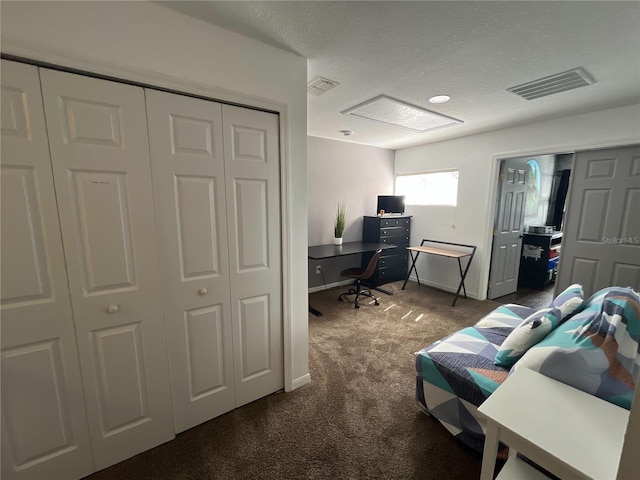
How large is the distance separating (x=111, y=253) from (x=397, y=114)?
2842 mm

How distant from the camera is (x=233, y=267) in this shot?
5.66 feet

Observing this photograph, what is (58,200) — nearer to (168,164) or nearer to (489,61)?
(168,164)

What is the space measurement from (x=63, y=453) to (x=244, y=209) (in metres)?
1.55

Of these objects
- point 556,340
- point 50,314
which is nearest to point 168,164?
point 50,314

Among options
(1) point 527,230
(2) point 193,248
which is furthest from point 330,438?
(1) point 527,230

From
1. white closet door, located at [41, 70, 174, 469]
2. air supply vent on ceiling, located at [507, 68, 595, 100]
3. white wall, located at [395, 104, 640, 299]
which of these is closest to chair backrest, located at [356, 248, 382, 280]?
white wall, located at [395, 104, 640, 299]

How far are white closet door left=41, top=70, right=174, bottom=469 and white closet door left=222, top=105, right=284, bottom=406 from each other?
1.44 feet

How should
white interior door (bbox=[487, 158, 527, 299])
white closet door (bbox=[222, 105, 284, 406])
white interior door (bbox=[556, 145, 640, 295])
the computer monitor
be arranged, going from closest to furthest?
white closet door (bbox=[222, 105, 284, 406])
white interior door (bbox=[556, 145, 640, 295])
white interior door (bbox=[487, 158, 527, 299])
the computer monitor

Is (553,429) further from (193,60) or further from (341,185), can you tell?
(341,185)

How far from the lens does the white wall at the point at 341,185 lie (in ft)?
13.4

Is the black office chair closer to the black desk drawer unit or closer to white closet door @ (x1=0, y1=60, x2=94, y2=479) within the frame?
the black desk drawer unit

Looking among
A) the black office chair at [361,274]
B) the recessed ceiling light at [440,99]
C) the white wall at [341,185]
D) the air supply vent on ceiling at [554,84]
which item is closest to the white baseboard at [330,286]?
the white wall at [341,185]

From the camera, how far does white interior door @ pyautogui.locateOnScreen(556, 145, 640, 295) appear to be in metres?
2.69

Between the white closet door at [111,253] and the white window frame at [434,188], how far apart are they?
4.10 m
